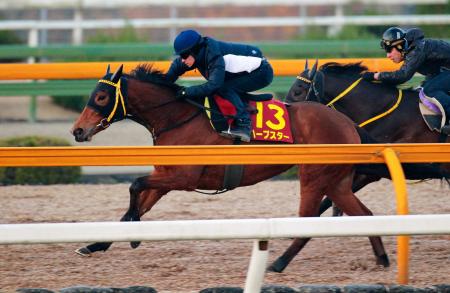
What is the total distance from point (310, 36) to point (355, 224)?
11.5 metres

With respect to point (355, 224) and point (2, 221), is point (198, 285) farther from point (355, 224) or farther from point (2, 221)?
point (2, 221)

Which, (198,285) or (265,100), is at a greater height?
(265,100)

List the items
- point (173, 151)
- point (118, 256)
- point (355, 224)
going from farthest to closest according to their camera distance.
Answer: point (118, 256), point (173, 151), point (355, 224)

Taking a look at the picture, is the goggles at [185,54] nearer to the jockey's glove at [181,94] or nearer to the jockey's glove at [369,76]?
the jockey's glove at [181,94]

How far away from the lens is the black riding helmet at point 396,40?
25.7ft

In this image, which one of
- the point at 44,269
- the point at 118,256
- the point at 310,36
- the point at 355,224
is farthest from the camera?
the point at 310,36

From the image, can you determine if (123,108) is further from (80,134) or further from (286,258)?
(286,258)

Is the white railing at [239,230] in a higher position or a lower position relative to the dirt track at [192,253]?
higher

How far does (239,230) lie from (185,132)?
239cm

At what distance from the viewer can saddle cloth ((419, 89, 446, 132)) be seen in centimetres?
782

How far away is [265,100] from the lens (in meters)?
7.31

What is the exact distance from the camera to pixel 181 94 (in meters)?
7.28

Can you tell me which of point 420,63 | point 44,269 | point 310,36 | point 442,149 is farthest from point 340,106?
point 310,36

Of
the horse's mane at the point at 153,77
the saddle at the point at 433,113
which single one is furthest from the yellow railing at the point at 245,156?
the saddle at the point at 433,113
